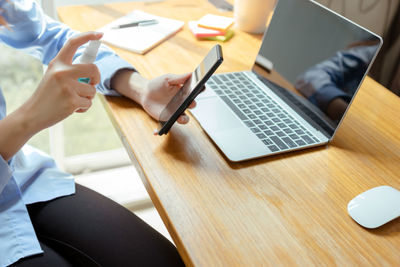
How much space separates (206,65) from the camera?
701 millimetres

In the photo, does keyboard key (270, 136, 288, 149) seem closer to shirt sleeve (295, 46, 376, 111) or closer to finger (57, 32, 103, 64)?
shirt sleeve (295, 46, 376, 111)

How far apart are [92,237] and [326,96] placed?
1.80 feet

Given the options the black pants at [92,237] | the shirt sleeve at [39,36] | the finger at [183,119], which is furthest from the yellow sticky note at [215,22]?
the black pants at [92,237]

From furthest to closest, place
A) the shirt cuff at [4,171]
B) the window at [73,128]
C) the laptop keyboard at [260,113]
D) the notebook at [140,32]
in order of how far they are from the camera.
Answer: the window at [73,128] < the notebook at [140,32] < the laptop keyboard at [260,113] < the shirt cuff at [4,171]

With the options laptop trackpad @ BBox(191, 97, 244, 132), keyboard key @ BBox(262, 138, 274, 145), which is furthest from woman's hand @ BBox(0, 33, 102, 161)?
keyboard key @ BBox(262, 138, 274, 145)

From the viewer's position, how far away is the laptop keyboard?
0.77 metres

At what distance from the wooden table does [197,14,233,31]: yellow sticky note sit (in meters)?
0.29

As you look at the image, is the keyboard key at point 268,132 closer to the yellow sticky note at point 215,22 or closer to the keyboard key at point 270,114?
the keyboard key at point 270,114

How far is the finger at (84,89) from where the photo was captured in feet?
2.22

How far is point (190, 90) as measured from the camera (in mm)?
731

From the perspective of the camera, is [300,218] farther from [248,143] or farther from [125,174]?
[125,174]

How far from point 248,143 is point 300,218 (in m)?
0.19

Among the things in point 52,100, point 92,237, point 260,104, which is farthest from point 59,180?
point 260,104

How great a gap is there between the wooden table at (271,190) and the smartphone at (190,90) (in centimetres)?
4
